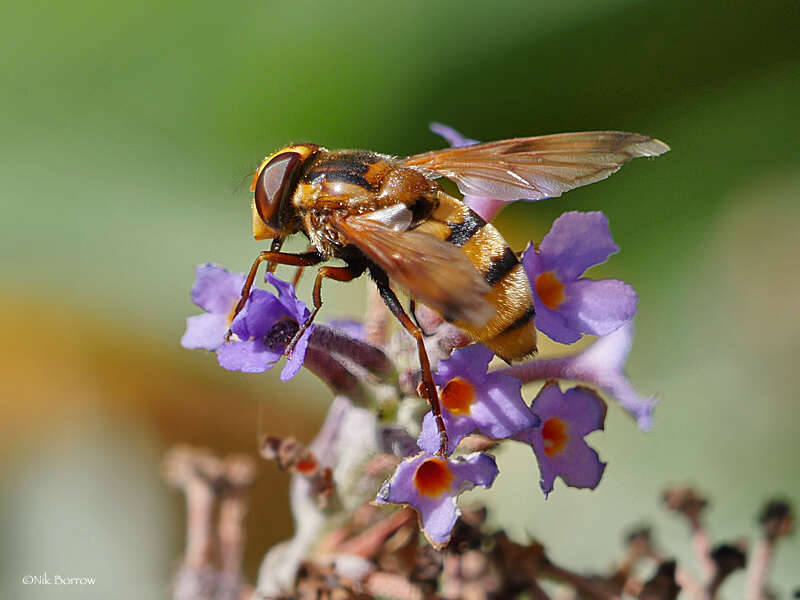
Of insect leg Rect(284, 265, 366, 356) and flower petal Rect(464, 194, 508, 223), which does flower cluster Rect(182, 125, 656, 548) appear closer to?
insect leg Rect(284, 265, 366, 356)

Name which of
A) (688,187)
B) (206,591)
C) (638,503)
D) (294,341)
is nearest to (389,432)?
(294,341)

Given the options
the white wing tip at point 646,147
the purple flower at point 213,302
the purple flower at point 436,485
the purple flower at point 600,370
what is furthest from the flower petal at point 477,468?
the white wing tip at point 646,147

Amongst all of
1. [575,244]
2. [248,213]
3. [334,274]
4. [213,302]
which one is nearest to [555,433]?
[575,244]

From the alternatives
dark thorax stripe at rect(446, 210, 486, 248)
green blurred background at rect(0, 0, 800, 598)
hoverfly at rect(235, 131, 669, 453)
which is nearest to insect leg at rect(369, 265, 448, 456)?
hoverfly at rect(235, 131, 669, 453)

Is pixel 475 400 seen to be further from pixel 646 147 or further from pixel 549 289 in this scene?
pixel 646 147

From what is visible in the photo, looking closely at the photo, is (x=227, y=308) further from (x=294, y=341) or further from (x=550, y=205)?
(x=550, y=205)

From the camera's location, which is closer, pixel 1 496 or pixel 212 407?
pixel 1 496
